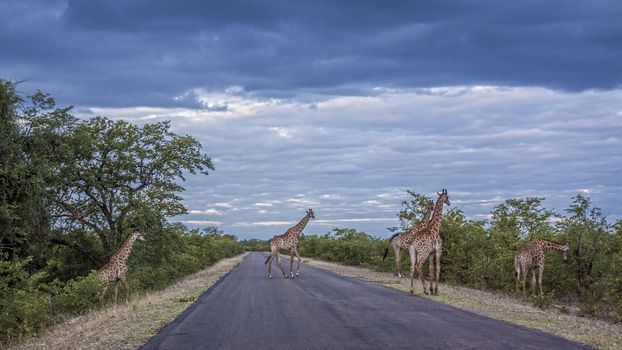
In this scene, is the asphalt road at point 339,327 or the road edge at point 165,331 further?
the road edge at point 165,331

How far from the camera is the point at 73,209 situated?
30766 mm

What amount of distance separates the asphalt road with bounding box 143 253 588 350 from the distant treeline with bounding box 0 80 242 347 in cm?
561

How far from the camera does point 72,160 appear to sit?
2797cm

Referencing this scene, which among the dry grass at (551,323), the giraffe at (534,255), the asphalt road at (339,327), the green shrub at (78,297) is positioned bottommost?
the green shrub at (78,297)

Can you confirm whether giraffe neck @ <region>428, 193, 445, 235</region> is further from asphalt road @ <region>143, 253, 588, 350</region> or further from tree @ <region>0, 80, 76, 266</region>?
tree @ <region>0, 80, 76, 266</region>

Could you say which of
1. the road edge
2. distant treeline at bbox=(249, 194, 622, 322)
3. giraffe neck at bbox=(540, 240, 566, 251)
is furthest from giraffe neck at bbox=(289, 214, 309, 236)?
the road edge

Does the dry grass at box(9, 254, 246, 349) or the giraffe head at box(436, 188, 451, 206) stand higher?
the giraffe head at box(436, 188, 451, 206)

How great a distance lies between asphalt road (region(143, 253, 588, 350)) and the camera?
11031 mm

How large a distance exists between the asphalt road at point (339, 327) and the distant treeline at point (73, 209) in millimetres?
5613

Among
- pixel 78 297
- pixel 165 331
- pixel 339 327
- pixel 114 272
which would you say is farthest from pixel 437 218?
pixel 78 297

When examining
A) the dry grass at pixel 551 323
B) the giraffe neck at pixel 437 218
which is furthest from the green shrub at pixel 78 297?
the giraffe neck at pixel 437 218

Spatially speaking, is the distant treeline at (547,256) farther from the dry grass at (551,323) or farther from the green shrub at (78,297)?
the green shrub at (78,297)

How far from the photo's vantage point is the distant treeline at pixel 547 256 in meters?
21.1

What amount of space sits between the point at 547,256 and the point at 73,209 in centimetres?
2199
